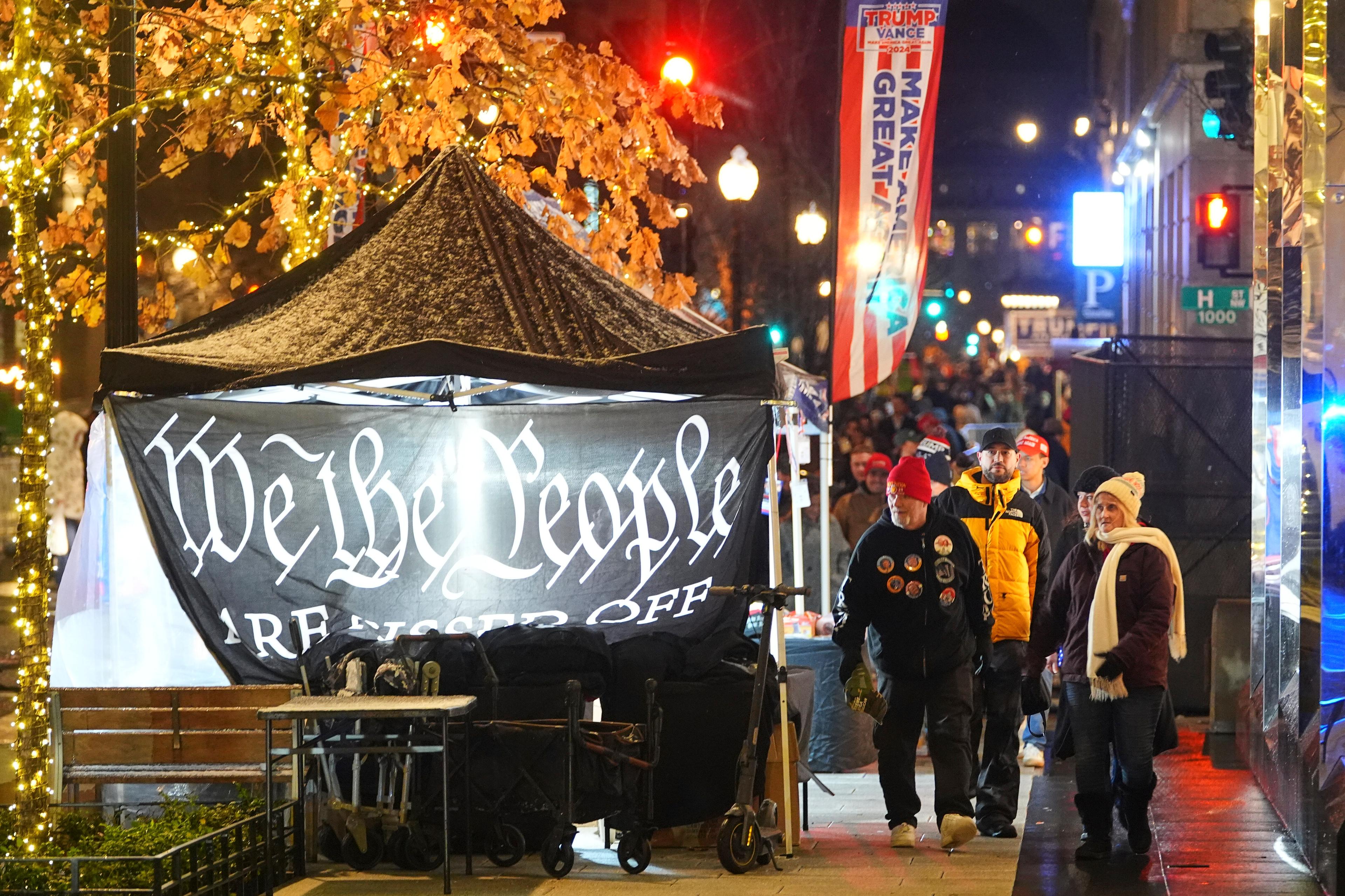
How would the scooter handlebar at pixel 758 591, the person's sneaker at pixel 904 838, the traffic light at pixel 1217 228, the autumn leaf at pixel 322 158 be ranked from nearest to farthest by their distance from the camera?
the scooter handlebar at pixel 758 591 → the person's sneaker at pixel 904 838 → the autumn leaf at pixel 322 158 → the traffic light at pixel 1217 228

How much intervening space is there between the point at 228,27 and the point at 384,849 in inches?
222

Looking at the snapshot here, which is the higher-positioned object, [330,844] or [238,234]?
[238,234]

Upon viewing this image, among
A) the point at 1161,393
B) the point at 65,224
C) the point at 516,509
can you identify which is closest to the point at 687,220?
the point at 1161,393

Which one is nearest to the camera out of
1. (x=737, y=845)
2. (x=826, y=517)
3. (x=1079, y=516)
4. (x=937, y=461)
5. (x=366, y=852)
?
(x=737, y=845)

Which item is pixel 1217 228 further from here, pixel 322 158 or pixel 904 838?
pixel 904 838

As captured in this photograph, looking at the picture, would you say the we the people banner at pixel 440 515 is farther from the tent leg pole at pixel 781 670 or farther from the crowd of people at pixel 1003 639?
the crowd of people at pixel 1003 639

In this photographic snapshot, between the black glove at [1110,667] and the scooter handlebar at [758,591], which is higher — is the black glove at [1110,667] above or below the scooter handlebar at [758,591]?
below

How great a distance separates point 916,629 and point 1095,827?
4.45ft

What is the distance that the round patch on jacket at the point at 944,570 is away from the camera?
8.73m

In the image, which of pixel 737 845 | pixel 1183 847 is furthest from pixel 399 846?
pixel 1183 847

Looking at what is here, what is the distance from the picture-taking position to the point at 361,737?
7863 millimetres

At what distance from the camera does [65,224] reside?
11648mm

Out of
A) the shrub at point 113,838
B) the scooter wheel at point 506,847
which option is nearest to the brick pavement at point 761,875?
the scooter wheel at point 506,847

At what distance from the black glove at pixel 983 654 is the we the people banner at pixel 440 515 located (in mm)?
1346
